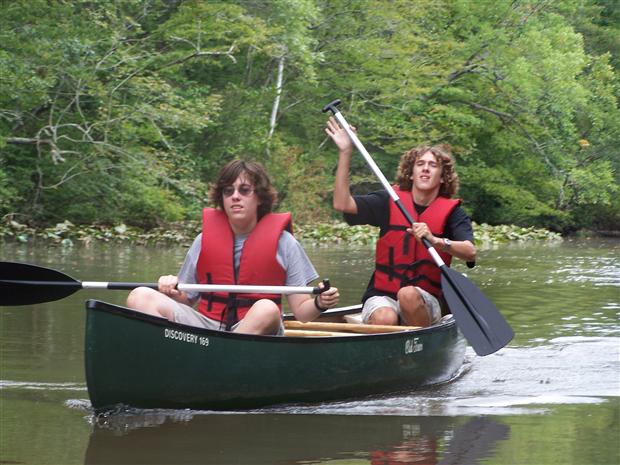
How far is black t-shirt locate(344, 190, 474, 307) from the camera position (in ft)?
20.9

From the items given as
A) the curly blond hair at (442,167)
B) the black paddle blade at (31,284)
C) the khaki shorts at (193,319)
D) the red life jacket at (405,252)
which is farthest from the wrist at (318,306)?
the curly blond hair at (442,167)

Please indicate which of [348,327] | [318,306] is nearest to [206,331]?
[318,306]

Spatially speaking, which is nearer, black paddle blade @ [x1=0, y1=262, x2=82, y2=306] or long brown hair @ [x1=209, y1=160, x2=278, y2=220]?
long brown hair @ [x1=209, y1=160, x2=278, y2=220]

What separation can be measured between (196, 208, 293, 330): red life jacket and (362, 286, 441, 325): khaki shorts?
3.28 ft

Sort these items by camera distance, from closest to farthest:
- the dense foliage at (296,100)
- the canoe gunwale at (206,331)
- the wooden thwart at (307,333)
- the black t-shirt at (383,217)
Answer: the canoe gunwale at (206,331) → the wooden thwart at (307,333) → the black t-shirt at (383,217) → the dense foliage at (296,100)

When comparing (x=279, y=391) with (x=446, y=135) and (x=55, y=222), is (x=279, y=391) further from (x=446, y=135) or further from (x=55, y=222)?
(x=446, y=135)

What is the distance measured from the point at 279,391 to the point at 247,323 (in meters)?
0.35

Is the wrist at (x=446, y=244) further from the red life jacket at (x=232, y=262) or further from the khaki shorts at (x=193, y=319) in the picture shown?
the khaki shorts at (x=193, y=319)

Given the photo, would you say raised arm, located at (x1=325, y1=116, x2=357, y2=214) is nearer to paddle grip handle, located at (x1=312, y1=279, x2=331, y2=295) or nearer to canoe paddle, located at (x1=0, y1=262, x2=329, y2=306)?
paddle grip handle, located at (x1=312, y1=279, x2=331, y2=295)

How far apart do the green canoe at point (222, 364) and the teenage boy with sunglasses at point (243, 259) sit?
0.17 m

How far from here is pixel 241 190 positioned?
5285mm

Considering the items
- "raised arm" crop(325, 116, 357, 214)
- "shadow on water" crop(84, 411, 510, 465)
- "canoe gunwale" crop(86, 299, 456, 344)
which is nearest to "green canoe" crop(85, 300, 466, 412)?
"canoe gunwale" crop(86, 299, 456, 344)

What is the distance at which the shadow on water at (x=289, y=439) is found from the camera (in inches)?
177

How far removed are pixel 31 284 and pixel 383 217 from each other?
187cm
